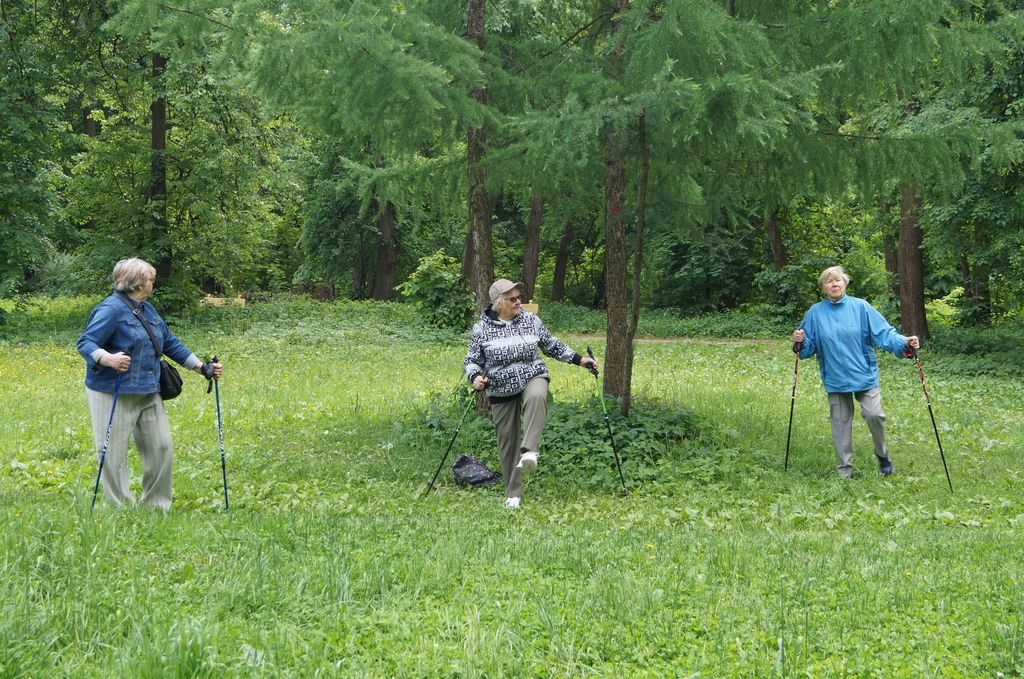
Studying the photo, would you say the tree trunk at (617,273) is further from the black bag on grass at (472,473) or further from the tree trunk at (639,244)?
the black bag on grass at (472,473)

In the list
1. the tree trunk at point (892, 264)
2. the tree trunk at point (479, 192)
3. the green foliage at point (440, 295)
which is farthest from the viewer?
the tree trunk at point (892, 264)

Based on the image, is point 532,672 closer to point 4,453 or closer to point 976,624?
point 976,624

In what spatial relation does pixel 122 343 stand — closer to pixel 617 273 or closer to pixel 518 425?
pixel 518 425

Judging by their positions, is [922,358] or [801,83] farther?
[922,358]

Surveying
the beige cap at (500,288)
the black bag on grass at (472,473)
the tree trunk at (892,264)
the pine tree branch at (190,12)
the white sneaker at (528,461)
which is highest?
the pine tree branch at (190,12)

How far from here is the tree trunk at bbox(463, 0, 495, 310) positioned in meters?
10.7

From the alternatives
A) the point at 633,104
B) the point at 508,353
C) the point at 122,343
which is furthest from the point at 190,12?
the point at 508,353

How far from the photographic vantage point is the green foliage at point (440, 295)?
25656 mm

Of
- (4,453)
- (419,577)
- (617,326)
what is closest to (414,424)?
(617,326)

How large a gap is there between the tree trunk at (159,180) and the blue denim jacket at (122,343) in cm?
1904

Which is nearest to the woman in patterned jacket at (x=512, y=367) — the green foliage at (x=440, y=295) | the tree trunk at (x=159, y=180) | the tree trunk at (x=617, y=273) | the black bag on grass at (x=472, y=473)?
the black bag on grass at (x=472, y=473)

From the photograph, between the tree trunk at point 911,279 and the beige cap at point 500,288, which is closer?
the beige cap at point 500,288

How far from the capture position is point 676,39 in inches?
331

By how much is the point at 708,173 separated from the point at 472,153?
2.79 meters
